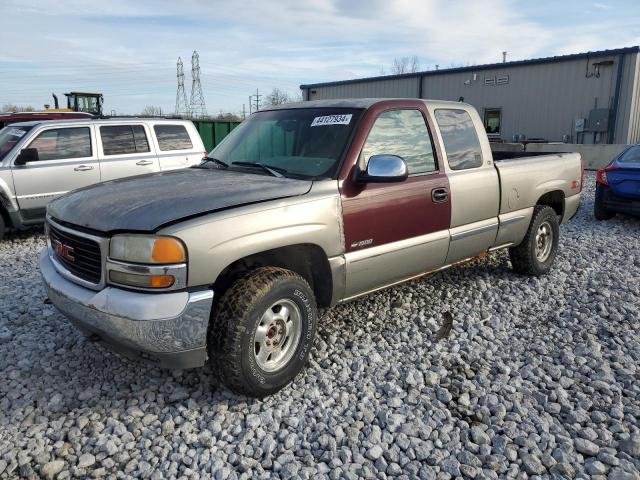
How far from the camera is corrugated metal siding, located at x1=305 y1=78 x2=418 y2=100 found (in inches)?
988

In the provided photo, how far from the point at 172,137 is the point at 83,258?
6.43m

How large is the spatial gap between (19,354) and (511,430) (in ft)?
11.6

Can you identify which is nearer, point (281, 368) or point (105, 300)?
point (105, 300)

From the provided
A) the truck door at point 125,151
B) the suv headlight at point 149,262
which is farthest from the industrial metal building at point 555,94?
the suv headlight at point 149,262

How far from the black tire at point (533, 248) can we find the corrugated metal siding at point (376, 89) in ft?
64.2

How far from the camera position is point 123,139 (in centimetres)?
853

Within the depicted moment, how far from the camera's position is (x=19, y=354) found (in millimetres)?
3912

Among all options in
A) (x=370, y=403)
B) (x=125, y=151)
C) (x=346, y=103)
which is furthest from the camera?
(x=125, y=151)

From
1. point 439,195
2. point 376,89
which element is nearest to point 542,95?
point 376,89

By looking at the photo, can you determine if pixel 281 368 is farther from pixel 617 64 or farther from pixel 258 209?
pixel 617 64

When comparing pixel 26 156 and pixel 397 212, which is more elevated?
pixel 26 156

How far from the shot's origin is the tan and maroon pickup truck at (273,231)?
9.25 feet

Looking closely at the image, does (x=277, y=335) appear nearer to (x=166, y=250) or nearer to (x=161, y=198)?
(x=166, y=250)

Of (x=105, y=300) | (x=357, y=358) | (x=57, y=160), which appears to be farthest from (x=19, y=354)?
(x=57, y=160)
